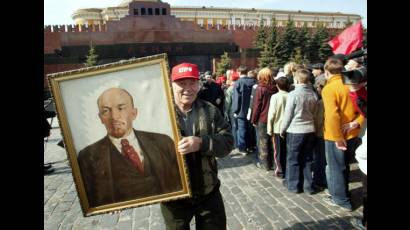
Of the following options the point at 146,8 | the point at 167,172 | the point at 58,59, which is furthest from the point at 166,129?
the point at 146,8

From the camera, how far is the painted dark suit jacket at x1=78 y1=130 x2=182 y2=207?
77.8 inches

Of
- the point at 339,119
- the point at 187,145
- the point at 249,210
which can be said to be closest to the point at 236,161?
the point at 249,210

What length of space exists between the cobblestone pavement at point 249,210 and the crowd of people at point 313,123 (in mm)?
245

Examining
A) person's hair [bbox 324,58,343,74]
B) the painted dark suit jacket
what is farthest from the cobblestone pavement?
the painted dark suit jacket

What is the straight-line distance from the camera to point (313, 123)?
15.9ft

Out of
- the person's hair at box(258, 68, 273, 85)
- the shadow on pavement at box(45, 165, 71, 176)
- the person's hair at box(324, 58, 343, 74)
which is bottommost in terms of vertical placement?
the shadow on pavement at box(45, 165, 71, 176)

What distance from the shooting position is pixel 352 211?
417cm

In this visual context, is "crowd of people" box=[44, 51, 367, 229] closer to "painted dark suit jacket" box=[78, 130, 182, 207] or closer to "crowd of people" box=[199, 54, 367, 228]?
"crowd of people" box=[199, 54, 367, 228]

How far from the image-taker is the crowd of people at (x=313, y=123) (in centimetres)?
393

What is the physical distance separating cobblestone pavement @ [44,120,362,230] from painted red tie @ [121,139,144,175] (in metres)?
2.16
